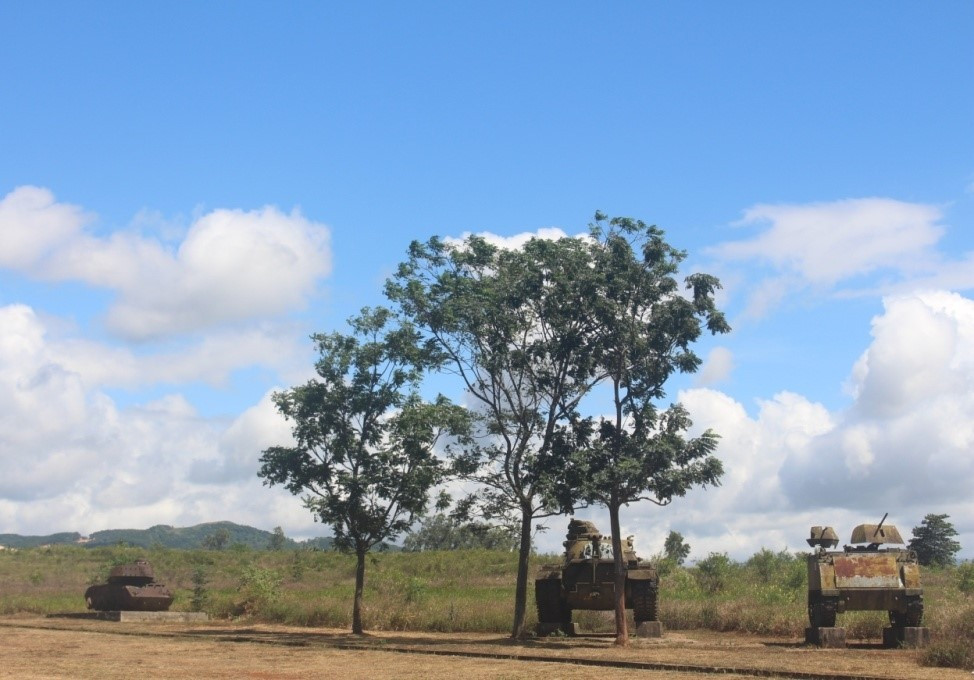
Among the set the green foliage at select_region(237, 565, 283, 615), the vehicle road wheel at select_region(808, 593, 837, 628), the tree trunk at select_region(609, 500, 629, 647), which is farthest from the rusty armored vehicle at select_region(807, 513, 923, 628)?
the green foliage at select_region(237, 565, 283, 615)

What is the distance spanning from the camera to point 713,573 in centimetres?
4247

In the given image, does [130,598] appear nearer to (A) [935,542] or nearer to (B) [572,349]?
(B) [572,349]

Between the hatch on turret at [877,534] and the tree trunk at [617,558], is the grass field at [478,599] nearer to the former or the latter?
the hatch on turret at [877,534]

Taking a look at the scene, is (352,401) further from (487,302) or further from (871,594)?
(871,594)

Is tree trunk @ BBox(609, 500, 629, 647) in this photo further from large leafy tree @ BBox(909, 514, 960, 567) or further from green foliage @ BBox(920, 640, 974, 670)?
large leafy tree @ BBox(909, 514, 960, 567)

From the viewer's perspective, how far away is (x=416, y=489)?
104ft

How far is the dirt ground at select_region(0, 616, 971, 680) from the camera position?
18.3 meters

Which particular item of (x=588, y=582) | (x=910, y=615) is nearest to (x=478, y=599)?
(x=588, y=582)

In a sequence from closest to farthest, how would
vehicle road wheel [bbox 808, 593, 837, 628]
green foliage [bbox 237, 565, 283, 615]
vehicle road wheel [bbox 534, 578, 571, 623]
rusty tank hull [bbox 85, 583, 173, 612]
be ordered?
vehicle road wheel [bbox 808, 593, 837, 628] → vehicle road wheel [bbox 534, 578, 571, 623] → green foliage [bbox 237, 565, 283, 615] → rusty tank hull [bbox 85, 583, 173, 612]

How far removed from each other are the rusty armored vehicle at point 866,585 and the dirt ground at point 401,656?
1003 millimetres

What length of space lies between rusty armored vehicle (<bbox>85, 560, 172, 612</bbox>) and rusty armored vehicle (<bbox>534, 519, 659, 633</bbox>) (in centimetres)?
1625

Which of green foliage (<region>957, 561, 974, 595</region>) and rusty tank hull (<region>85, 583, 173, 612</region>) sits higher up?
green foliage (<region>957, 561, 974, 595</region>)

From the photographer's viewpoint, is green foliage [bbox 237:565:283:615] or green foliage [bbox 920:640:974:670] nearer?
green foliage [bbox 920:640:974:670]

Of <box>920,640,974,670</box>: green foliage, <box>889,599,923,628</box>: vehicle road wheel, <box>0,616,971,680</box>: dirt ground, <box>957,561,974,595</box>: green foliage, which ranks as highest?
<box>957,561,974,595</box>: green foliage
